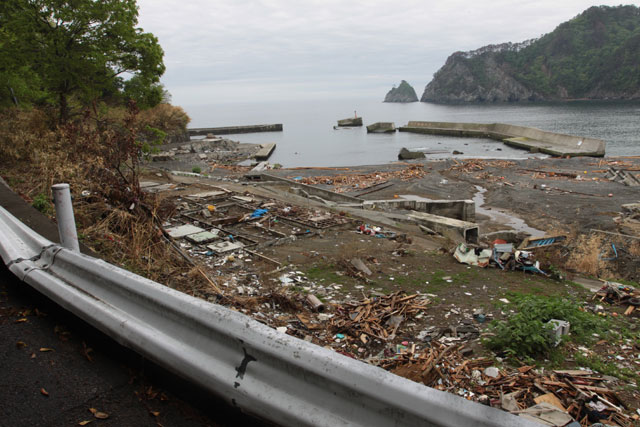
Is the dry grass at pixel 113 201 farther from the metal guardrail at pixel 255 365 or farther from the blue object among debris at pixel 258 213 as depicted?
the blue object among debris at pixel 258 213

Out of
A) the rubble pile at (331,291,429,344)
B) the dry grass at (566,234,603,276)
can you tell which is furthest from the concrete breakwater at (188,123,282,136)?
the rubble pile at (331,291,429,344)

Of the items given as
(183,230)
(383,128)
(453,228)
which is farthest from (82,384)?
(383,128)

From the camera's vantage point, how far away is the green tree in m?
19.6

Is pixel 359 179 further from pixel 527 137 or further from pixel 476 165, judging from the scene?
pixel 527 137

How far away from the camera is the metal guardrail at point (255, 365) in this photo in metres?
1.37

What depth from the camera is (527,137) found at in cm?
5100

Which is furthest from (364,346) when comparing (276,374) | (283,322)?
(276,374)

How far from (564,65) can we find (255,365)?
17450 cm

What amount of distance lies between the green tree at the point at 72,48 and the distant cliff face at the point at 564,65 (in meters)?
137

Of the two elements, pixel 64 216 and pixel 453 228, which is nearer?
pixel 64 216

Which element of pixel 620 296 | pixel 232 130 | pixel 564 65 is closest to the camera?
pixel 620 296

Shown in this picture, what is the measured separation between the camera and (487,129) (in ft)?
199

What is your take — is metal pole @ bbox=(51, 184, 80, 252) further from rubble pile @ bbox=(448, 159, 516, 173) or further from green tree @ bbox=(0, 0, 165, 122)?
rubble pile @ bbox=(448, 159, 516, 173)

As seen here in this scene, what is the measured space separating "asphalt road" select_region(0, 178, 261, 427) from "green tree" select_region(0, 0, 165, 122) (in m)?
19.9
